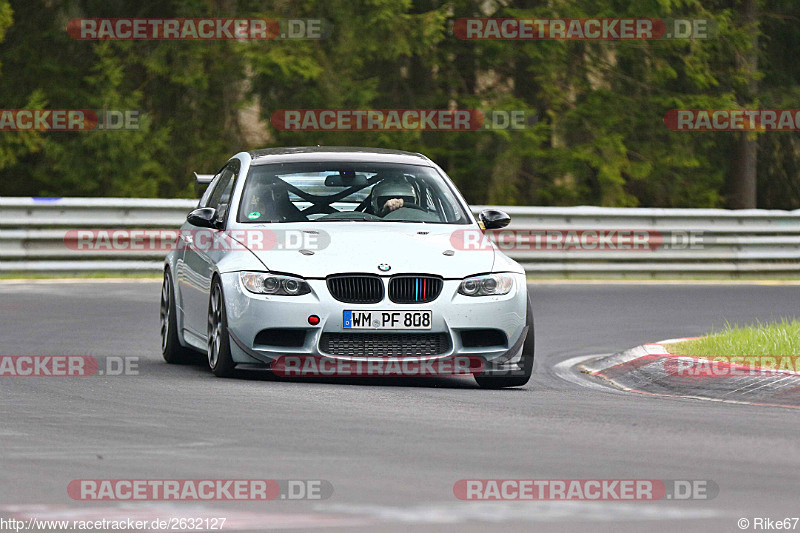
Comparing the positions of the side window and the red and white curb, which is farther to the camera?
the side window

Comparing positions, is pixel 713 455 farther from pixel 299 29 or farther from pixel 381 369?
pixel 299 29

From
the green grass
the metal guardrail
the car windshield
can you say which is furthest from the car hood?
the metal guardrail

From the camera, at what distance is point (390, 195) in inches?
461

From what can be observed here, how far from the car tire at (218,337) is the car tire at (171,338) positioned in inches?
45.2

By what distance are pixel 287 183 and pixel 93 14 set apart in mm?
16974

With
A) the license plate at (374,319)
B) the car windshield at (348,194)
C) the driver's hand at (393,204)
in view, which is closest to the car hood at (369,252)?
the license plate at (374,319)

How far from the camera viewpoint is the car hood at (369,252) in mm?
10367

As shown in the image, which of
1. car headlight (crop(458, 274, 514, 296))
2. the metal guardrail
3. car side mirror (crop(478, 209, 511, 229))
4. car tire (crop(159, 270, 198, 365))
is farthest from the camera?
the metal guardrail

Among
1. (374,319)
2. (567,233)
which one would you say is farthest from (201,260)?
(567,233)

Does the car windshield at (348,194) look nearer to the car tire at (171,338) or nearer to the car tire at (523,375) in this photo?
the car tire at (523,375)

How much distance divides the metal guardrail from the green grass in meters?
7.94

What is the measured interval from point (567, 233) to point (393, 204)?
10502mm

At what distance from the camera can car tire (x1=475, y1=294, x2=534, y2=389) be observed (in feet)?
35.4

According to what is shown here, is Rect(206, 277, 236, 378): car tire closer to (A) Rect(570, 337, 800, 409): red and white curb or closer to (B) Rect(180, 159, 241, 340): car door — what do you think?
(B) Rect(180, 159, 241, 340): car door
